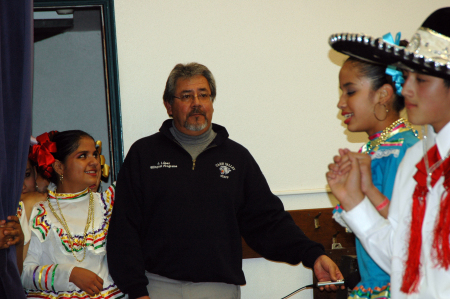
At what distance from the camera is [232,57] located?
124 inches

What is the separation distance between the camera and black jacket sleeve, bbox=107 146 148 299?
229cm

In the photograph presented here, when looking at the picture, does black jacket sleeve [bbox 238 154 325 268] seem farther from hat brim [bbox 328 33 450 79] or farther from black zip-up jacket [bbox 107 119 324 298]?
hat brim [bbox 328 33 450 79]

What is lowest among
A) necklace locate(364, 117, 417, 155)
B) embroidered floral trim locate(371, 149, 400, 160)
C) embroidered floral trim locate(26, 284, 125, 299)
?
embroidered floral trim locate(26, 284, 125, 299)

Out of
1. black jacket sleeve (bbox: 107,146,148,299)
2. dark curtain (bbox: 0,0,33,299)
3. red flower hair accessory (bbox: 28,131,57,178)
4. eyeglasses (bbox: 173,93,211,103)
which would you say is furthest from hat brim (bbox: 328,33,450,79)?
red flower hair accessory (bbox: 28,131,57,178)

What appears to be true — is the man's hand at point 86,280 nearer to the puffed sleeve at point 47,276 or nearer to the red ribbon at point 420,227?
the puffed sleeve at point 47,276

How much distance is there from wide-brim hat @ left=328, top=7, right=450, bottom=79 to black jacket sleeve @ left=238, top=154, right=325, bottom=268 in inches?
49.5

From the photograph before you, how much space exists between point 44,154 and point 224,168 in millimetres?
1025

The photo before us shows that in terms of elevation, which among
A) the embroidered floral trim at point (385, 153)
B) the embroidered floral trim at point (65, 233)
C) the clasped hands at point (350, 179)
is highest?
the embroidered floral trim at point (385, 153)

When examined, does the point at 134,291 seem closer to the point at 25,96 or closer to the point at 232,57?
the point at 25,96

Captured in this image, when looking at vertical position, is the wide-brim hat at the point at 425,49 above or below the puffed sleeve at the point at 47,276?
above

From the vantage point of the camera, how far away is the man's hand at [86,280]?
7.59 feet

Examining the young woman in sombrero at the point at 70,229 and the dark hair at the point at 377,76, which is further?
the young woman in sombrero at the point at 70,229

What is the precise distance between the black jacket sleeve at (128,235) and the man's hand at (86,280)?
0.09 metres

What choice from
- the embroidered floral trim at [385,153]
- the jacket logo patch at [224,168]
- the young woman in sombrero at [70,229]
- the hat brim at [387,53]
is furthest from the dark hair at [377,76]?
the young woman in sombrero at [70,229]
